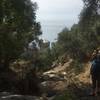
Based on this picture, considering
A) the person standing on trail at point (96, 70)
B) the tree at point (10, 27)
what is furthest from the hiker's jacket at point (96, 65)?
the tree at point (10, 27)

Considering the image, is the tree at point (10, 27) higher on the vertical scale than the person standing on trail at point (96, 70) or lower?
higher

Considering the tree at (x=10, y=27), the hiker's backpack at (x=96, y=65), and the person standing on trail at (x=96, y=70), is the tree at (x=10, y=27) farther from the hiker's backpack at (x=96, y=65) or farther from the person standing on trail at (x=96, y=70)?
the hiker's backpack at (x=96, y=65)

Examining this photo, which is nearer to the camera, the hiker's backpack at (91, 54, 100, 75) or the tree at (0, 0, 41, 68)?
the hiker's backpack at (91, 54, 100, 75)

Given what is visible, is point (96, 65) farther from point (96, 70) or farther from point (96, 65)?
point (96, 70)

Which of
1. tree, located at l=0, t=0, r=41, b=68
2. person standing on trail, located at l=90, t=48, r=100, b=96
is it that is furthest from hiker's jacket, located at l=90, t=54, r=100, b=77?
tree, located at l=0, t=0, r=41, b=68

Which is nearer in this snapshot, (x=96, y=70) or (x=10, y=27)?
(x=96, y=70)

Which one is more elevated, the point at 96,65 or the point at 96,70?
the point at 96,65

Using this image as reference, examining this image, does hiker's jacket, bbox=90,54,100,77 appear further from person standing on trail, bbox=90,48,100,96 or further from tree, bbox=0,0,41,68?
tree, bbox=0,0,41,68

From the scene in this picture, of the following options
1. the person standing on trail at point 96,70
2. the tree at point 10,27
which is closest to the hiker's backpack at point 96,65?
the person standing on trail at point 96,70

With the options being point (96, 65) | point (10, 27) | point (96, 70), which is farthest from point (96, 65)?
point (10, 27)

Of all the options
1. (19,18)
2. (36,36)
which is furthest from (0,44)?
(36,36)

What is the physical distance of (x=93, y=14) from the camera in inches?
943

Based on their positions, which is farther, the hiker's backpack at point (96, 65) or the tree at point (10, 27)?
the tree at point (10, 27)

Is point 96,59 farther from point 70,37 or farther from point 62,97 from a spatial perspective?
point 70,37
